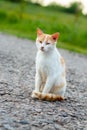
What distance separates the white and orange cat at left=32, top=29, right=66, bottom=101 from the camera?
24.9 feet

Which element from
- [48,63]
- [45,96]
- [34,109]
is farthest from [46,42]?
[34,109]

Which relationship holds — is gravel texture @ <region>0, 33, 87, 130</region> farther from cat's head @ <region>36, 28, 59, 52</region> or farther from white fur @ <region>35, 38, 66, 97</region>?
cat's head @ <region>36, 28, 59, 52</region>

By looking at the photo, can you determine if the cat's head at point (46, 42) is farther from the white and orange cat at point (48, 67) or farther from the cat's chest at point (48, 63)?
the cat's chest at point (48, 63)

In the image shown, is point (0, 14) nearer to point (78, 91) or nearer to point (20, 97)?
point (78, 91)

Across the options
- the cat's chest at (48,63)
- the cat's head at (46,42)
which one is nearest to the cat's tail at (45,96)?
the cat's chest at (48,63)

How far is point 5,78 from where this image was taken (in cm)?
1000

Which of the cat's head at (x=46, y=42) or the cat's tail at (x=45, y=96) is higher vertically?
the cat's head at (x=46, y=42)

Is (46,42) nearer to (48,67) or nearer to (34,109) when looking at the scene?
(48,67)

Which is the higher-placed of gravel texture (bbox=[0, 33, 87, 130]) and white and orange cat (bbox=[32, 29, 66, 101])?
white and orange cat (bbox=[32, 29, 66, 101])

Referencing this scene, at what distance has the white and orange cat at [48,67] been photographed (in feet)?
24.9

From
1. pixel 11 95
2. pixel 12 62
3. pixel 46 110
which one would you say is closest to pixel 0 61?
pixel 12 62

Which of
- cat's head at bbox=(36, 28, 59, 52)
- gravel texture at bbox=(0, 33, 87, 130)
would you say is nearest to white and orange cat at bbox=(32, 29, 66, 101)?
cat's head at bbox=(36, 28, 59, 52)

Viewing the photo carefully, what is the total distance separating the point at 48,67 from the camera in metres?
7.68

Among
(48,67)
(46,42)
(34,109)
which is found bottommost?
(34,109)
